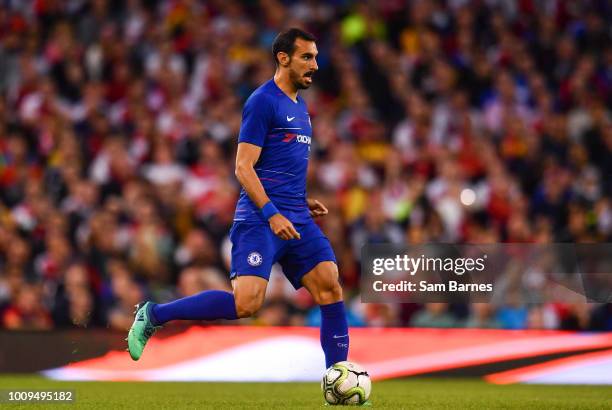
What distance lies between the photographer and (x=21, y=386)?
9.11m

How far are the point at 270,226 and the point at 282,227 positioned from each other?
11 centimetres

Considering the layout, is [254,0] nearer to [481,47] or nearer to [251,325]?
[481,47]

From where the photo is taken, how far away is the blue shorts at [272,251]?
701 cm

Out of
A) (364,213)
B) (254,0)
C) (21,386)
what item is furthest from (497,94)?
(21,386)

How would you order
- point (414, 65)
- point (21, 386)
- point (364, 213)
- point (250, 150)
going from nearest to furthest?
point (250, 150) < point (21, 386) < point (364, 213) < point (414, 65)

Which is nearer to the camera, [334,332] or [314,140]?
[334,332]

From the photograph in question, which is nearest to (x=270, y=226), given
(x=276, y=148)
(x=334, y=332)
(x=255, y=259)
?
(x=255, y=259)

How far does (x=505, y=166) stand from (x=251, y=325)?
12.1 ft

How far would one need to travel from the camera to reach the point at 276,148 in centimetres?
722

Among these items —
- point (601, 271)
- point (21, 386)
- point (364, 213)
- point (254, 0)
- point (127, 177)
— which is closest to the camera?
point (21, 386)

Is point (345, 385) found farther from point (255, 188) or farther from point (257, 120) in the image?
point (257, 120)

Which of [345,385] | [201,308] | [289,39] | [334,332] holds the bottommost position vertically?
[345,385]

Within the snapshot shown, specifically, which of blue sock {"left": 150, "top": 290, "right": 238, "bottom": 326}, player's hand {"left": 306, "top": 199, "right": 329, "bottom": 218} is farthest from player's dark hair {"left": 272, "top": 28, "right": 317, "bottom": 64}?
blue sock {"left": 150, "top": 290, "right": 238, "bottom": 326}

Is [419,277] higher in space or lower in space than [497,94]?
lower
